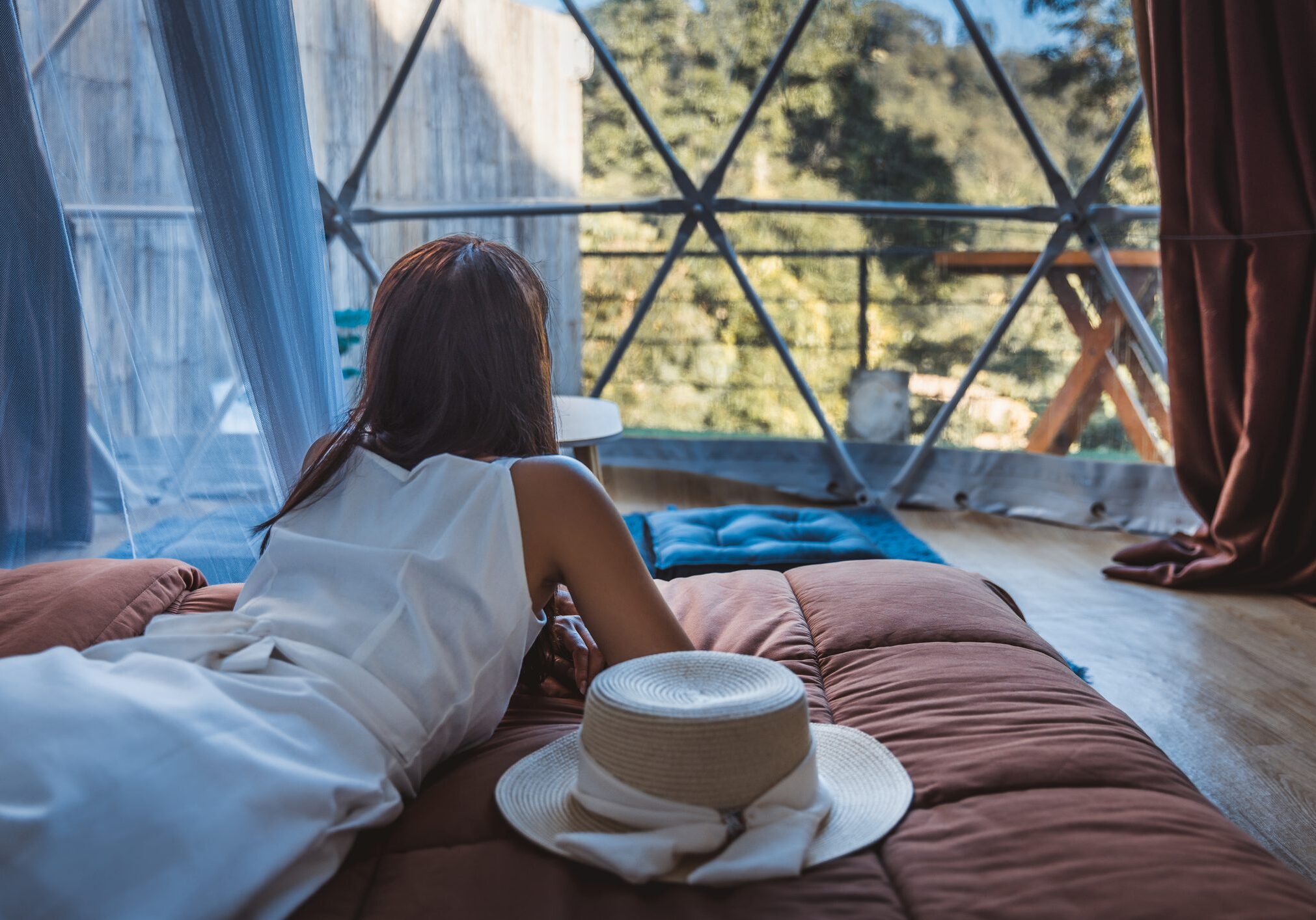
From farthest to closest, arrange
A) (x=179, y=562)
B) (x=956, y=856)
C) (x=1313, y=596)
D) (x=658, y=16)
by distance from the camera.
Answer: (x=658, y=16) → (x=1313, y=596) → (x=179, y=562) → (x=956, y=856)

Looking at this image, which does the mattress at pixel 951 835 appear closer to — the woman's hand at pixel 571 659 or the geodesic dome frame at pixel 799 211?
the woman's hand at pixel 571 659

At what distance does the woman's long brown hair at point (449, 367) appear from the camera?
127 centimetres

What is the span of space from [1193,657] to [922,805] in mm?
1649

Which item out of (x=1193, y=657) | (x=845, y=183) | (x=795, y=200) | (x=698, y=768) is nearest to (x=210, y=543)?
(x=698, y=768)

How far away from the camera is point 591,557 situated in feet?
3.88

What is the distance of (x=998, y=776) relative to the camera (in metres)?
1.11

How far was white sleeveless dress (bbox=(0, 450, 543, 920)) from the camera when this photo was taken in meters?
0.81

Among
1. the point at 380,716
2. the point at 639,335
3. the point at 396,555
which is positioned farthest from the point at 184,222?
the point at 639,335

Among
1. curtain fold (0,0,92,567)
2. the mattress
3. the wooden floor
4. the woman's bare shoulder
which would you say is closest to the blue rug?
curtain fold (0,0,92,567)

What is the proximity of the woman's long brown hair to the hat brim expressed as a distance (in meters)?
0.39

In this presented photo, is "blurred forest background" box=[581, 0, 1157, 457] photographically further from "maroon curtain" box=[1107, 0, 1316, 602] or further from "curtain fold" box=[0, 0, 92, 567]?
"curtain fold" box=[0, 0, 92, 567]

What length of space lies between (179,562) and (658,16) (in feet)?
9.81

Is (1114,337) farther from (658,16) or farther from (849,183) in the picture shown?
(658,16)

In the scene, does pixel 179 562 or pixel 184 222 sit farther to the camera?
pixel 184 222
